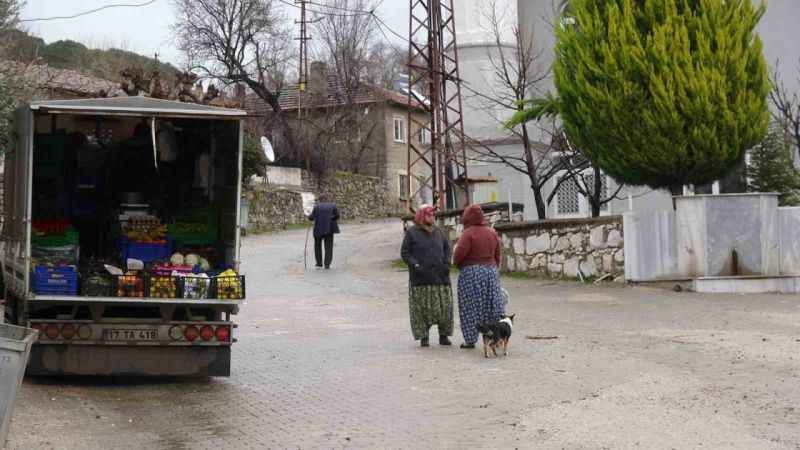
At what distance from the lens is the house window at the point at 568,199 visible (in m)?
28.8

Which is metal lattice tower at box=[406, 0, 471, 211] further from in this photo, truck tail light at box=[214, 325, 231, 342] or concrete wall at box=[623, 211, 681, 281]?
truck tail light at box=[214, 325, 231, 342]

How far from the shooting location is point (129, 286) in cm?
1059

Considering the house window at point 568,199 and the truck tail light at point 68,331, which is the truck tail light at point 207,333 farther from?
the house window at point 568,199

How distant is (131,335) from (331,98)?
4608 cm

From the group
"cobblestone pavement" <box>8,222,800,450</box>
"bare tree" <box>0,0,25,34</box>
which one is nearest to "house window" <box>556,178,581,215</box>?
"cobblestone pavement" <box>8,222,800,450</box>

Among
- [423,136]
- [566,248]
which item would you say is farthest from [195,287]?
[423,136]

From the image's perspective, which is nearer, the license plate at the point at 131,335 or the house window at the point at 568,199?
the license plate at the point at 131,335

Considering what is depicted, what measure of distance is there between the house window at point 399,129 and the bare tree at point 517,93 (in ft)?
87.7

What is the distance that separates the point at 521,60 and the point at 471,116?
254 inches

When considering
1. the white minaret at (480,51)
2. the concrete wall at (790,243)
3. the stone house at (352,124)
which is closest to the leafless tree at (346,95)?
the stone house at (352,124)

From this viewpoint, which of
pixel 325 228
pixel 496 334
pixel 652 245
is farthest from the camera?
pixel 325 228

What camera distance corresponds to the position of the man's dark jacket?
13164 mm

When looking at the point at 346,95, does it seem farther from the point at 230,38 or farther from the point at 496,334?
the point at 496,334

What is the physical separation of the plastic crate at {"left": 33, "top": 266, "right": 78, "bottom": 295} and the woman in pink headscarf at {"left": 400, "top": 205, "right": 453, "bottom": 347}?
420 cm
